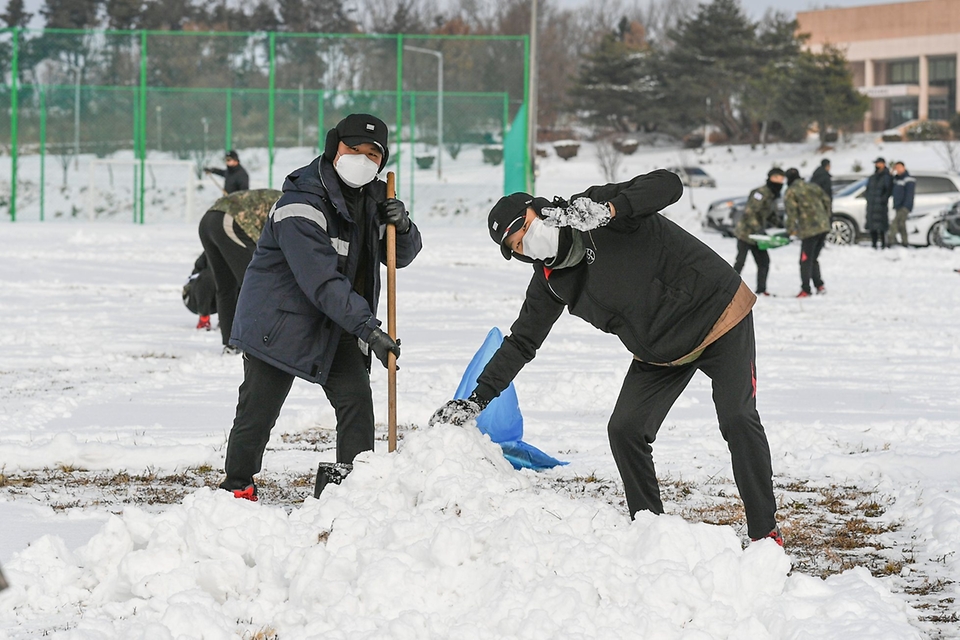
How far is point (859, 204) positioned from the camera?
71.9ft

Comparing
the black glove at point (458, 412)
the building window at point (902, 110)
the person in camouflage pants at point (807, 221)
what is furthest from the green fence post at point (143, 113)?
the building window at point (902, 110)

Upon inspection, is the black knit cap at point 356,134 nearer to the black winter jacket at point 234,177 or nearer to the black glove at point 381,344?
the black glove at point 381,344

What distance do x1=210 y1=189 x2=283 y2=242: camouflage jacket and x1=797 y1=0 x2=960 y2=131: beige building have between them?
56.9 meters

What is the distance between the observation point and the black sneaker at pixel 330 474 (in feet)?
14.3

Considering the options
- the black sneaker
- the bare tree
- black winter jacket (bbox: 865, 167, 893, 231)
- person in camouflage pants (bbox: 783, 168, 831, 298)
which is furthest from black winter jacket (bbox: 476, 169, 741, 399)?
the bare tree

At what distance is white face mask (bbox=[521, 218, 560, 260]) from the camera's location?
371 cm

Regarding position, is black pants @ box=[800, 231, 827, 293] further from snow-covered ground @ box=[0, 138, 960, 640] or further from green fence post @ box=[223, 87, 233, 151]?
green fence post @ box=[223, 87, 233, 151]

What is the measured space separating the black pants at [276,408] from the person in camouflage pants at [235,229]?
303cm

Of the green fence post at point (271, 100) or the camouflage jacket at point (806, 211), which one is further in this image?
the green fence post at point (271, 100)

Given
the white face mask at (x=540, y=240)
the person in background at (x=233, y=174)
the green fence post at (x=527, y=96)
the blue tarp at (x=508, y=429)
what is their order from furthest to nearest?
the green fence post at (x=527, y=96)
the person in background at (x=233, y=174)
the blue tarp at (x=508, y=429)
the white face mask at (x=540, y=240)

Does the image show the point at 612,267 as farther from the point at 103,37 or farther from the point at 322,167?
the point at 103,37

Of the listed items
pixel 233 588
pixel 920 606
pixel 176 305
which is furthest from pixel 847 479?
pixel 176 305

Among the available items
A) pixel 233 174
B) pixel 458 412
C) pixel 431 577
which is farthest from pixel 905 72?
pixel 431 577

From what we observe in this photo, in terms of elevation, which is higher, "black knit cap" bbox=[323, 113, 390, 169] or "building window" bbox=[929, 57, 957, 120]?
"building window" bbox=[929, 57, 957, 120]
